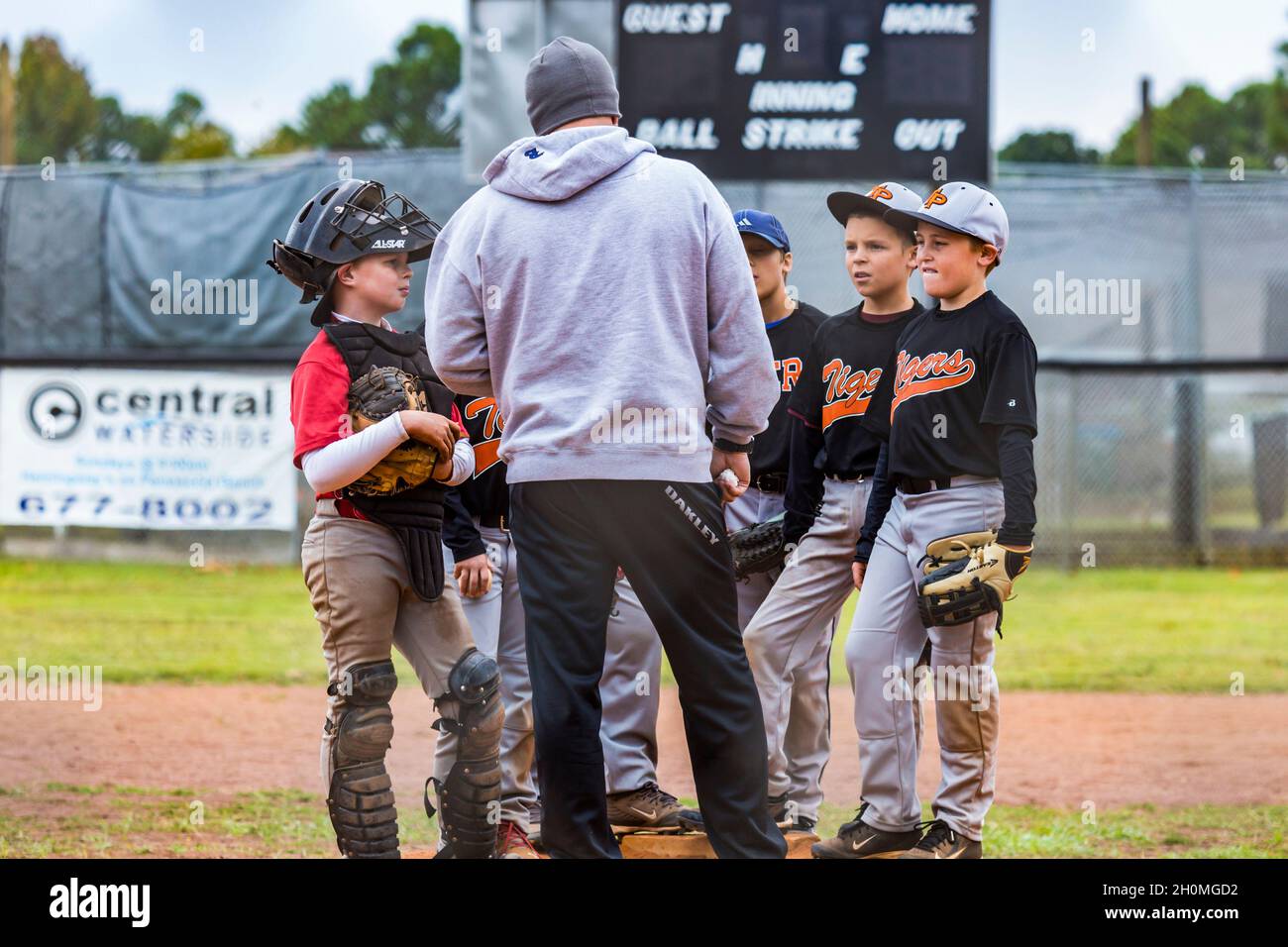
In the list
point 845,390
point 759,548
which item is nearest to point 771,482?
point 759,548

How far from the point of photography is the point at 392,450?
322cm

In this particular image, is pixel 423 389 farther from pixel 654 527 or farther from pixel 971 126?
pixel 971 126

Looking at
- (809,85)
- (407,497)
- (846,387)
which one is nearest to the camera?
(407,497)

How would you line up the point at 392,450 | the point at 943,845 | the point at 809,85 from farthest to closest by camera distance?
the point at 809,85
the point at 943,845
the point at 392,450

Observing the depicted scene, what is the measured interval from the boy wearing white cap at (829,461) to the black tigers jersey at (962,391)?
1.00 ft

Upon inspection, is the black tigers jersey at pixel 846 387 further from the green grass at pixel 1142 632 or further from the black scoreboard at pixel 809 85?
the black scoreboard at pixel 809 85

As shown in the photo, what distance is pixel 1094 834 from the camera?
4387 millimetres

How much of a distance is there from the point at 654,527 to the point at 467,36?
6.39 metres

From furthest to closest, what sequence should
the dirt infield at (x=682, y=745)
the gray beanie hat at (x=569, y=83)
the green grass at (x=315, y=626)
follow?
1. the green grass at (x=315, y=626)
2. the dirt infield at (x=682, y=745)
3. the gray beanie hat at (x=569, y=83)

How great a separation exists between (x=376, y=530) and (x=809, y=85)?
17.1 feet

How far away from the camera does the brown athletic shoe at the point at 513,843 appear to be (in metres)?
3.68

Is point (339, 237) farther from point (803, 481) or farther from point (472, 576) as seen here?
point (803, 481)

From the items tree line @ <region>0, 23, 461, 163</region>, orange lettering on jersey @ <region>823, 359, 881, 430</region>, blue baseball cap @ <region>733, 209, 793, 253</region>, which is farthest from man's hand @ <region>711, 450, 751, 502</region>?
tree line @ <region>0, 23, 461, 163</region>

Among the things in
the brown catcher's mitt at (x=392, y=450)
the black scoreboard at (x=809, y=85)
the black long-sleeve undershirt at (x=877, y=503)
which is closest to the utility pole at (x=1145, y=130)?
the black scoreboard at (x=809, y=85)
